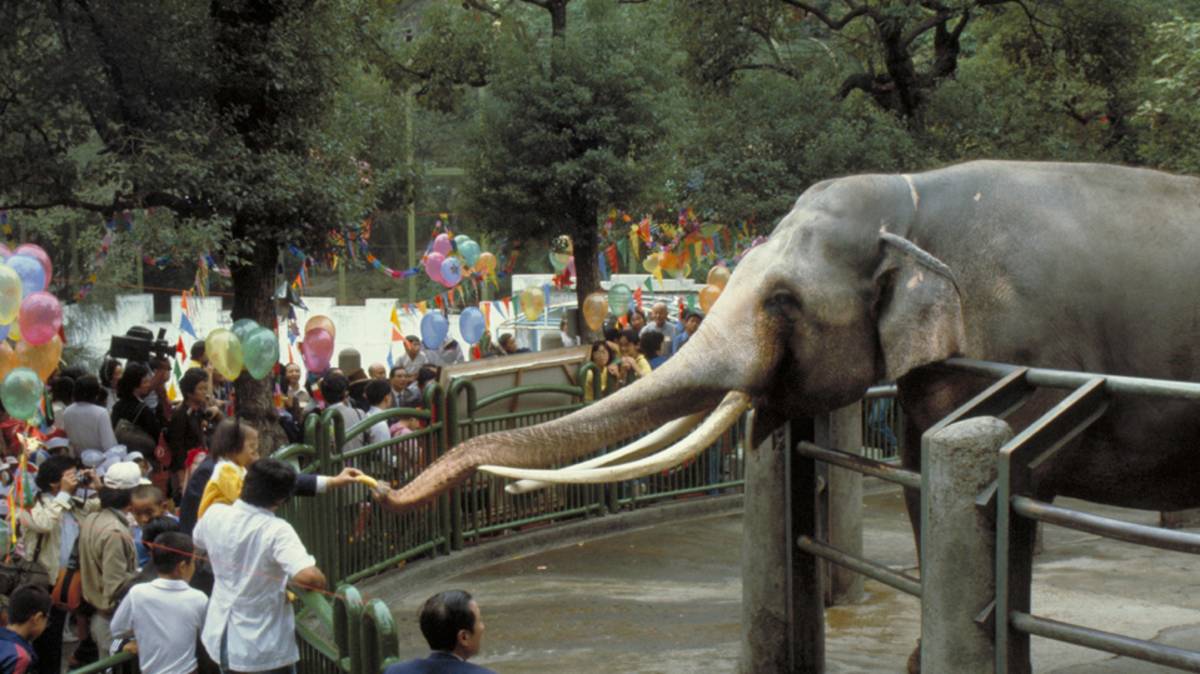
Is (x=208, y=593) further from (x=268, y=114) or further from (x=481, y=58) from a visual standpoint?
(x=481, y=58)

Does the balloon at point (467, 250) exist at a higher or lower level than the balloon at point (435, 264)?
higher

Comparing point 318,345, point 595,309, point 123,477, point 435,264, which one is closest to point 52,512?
point 123,477

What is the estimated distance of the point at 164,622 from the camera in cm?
655

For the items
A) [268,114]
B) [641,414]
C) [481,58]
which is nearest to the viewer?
[641,414]

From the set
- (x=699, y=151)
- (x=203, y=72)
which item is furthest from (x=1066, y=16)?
(x=203, y=72)

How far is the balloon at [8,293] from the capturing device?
1011 centimetres

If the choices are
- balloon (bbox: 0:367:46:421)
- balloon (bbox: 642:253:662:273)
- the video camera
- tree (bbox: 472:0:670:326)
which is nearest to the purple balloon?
tree (bbox: 472:0:670:326)

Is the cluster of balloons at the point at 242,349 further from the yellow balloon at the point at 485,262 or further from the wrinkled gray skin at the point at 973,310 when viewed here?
the yellow balloon at the point at 485,262

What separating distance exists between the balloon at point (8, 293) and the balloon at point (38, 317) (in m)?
0.68

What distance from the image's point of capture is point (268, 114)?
15.2m

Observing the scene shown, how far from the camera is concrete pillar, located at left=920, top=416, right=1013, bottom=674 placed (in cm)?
435

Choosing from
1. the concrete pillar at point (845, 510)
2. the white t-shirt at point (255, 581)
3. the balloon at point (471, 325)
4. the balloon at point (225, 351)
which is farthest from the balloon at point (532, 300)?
the white t-shirt at point (255, 581)

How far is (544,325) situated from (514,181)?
823 centimetres

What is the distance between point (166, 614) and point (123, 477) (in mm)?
2121
